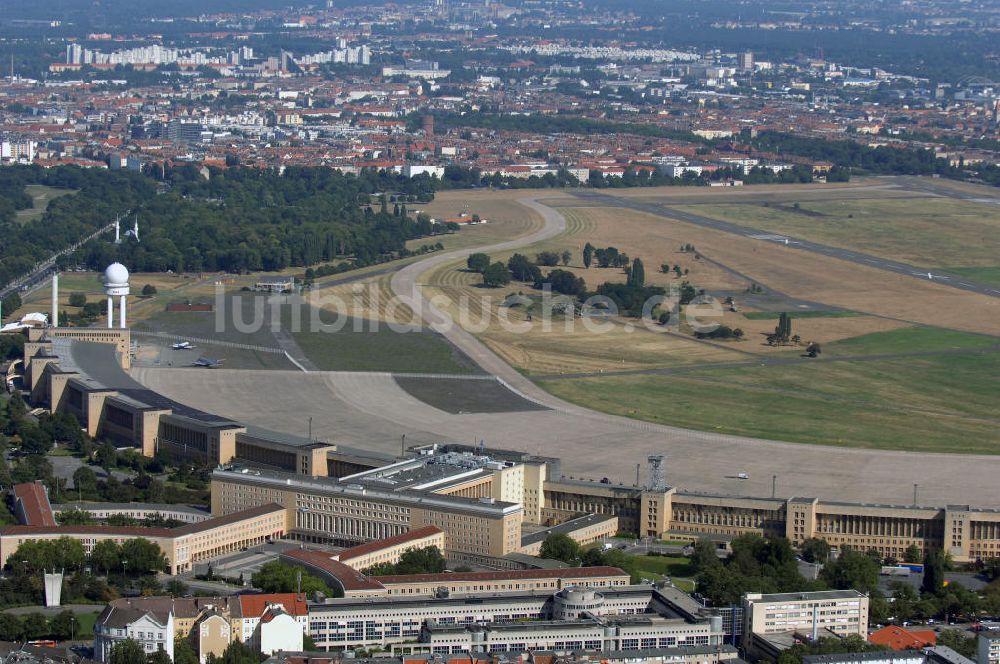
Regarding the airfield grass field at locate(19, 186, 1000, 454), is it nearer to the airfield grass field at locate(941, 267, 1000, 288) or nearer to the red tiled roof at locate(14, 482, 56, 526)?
the airfield grass field at locate(941, 267, 1000, 288)

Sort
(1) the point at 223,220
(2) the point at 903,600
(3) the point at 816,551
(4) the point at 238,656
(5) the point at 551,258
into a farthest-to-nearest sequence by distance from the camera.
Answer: (1) the point at 223,220
(5) the point at 551,258
(3) the point at 816,551
(2) the point at 903,600
(4) the point at 238,656

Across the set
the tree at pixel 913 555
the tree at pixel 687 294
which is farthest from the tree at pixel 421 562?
the tree at pixel 687 294

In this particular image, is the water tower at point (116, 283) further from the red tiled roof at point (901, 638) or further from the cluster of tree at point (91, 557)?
the red tiled roof at point (901, 638)

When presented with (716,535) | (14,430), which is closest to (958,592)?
(716,535)

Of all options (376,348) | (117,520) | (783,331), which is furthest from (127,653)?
(783,331)

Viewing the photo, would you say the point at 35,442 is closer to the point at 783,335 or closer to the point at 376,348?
the point at 376,348

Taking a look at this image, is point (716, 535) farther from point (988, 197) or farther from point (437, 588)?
point (988, 197)
